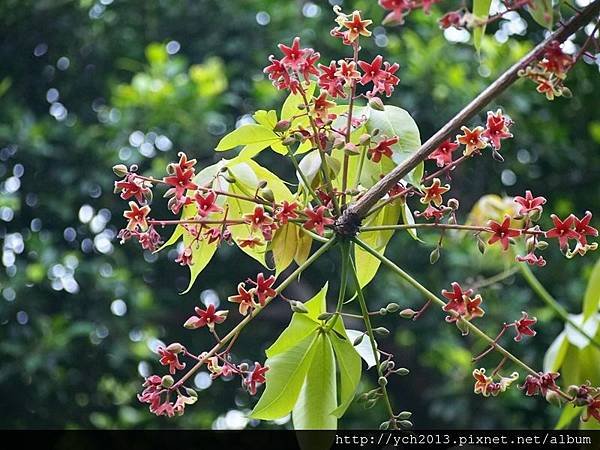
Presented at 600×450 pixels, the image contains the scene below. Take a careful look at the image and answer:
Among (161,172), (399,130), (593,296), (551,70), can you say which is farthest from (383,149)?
(161,172)

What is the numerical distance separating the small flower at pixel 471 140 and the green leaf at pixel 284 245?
5.0 inches

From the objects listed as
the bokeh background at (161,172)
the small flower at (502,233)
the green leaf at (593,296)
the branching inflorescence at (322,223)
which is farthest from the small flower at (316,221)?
the bokeh background at (161,172)

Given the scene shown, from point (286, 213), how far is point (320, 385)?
14 centimetres

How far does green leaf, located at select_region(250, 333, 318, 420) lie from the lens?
57 cm

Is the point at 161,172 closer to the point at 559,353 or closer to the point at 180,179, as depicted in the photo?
the point at 559,353

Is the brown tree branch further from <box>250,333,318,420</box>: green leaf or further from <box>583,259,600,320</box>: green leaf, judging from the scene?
<box>583,259,600,320</box>: green leaf

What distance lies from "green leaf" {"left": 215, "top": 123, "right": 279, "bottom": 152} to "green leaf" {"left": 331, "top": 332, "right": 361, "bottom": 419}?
0.44 feet

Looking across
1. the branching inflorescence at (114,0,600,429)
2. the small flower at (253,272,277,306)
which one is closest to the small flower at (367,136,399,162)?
the branching inflorescence at (114,0,600,429)

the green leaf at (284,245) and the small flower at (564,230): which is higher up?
the small flower at (564,230)

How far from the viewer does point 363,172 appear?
59cm

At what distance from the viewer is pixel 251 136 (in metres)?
0.59

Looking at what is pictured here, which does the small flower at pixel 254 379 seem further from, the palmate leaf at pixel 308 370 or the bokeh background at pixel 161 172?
the bokeh background at pixel 161 172

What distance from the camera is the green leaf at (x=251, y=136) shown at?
0.59m
